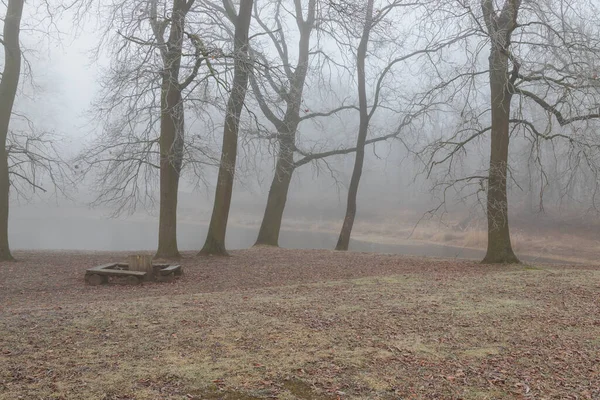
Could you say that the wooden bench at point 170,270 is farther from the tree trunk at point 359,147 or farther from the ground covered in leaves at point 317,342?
the tree trunk at point 359,147

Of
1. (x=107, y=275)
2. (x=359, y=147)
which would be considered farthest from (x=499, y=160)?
(x=107, y=275)

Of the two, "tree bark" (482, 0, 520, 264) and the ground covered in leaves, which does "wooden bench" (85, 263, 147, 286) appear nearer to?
the ground covered in leaves

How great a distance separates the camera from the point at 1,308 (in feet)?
23.5

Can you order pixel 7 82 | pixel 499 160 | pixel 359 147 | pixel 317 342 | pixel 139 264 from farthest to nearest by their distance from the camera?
pixel 359 147 → pixel 7 82 → pixel 499 160 → pixel 139 264 → pixel 317 342

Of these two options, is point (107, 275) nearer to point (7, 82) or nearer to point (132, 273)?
point (132, 273)

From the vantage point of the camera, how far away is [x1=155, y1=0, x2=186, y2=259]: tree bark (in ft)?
35.2

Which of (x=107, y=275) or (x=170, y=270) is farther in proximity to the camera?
(x=170, y=270)

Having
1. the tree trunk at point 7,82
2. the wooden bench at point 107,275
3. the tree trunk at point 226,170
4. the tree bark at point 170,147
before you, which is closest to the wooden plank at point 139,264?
the wooden bench at point 107,275

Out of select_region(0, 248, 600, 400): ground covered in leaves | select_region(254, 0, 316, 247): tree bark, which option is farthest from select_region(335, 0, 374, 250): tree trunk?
select_region(0, 248, 600, 400): ground covered in leaves

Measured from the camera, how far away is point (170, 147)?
11250 mm

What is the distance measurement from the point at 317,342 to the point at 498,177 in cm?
756

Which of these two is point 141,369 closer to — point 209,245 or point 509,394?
point 509,394

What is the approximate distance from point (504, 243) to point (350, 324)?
6.91 m

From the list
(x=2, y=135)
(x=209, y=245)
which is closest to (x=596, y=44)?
(x=209, y=245)
